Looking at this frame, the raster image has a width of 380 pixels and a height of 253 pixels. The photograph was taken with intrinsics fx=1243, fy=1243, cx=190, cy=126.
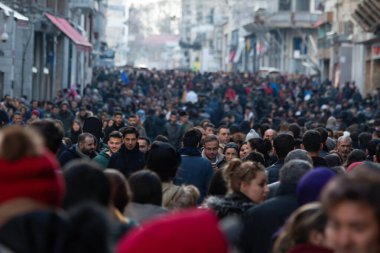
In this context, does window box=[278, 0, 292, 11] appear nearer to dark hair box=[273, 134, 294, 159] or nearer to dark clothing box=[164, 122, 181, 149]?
dark clothing box=[164, 122, 181, 149]

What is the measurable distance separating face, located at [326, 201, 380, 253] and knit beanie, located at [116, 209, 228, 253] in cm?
45

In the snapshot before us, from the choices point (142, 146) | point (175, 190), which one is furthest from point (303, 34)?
point (175, 190)

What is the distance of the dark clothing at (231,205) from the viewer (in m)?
7.87

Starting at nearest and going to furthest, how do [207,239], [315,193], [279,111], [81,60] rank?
[207,239], [315,193], [279,111], [81,60]

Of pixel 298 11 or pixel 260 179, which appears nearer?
pixel 260 179

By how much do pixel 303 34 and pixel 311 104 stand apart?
46.7 m

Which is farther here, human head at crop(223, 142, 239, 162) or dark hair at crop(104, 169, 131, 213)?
human head at crop(223, 142, 239, 162)

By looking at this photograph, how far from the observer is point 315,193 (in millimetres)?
6402

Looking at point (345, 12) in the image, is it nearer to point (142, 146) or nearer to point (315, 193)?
point (142, 146)

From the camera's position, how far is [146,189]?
7242 mm

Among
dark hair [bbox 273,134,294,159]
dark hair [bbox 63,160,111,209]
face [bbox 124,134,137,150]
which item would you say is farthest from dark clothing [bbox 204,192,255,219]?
face [bbox 124,134,137,150]

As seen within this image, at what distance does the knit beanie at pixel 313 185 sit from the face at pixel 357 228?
1.90m

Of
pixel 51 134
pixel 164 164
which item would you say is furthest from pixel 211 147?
pixel 51 134

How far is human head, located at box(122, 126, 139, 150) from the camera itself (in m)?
13.4
